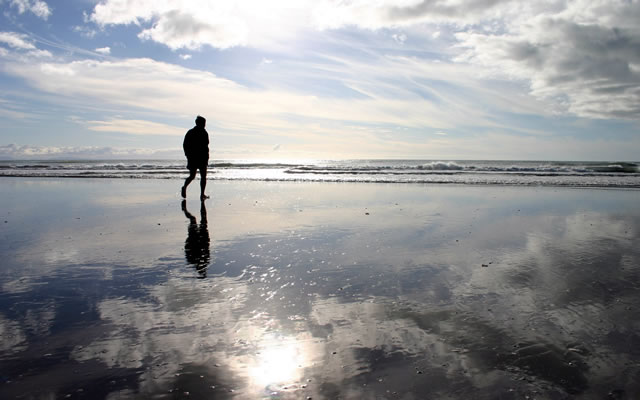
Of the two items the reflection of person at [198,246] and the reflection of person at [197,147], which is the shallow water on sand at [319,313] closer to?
the reflection of person at [198,246]

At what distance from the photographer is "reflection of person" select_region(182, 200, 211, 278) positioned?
4.88m

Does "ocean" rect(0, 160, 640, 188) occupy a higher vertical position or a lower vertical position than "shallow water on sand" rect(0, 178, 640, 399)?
higher

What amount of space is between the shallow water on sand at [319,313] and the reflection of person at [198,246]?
49mm

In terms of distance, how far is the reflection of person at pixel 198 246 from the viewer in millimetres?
4883

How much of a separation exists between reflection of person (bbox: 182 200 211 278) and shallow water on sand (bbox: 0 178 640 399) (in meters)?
0.05

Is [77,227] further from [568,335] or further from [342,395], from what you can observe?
[568,335]

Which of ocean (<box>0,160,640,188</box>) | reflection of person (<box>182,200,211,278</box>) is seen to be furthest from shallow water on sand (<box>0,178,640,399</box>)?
ocean (<box>0,160,640,188</box>)

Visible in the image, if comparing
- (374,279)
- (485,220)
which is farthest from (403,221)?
(374,279)

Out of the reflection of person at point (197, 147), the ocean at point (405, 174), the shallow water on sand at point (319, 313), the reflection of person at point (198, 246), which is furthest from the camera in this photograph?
the ocean at point (405, 174)

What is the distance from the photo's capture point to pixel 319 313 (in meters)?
3.36

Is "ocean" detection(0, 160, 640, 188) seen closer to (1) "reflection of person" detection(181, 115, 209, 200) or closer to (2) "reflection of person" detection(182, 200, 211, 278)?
(1) "reflection of person" detection(181, 115, 209, 200)

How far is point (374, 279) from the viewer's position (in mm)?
4281

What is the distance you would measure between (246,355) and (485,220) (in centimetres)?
694

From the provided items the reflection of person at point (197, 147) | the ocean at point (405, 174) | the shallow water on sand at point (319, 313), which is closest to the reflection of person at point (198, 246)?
the shallow water on sand at point (319, 313)
